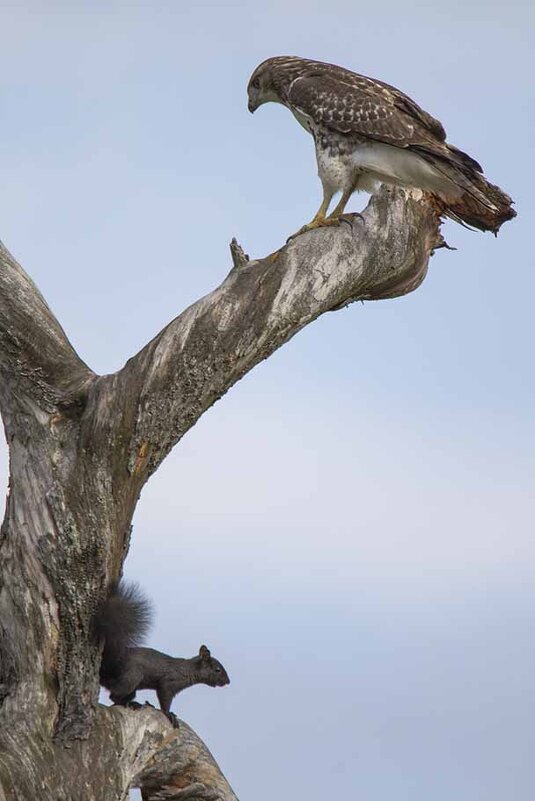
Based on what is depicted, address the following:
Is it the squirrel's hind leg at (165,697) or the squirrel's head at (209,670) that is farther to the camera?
the squirrel's head at (209,670)

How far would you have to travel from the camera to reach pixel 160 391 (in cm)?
662

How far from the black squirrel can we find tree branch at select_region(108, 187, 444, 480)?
753 millimetres

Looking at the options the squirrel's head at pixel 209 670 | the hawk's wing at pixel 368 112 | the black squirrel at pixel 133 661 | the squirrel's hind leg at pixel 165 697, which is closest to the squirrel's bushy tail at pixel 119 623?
the black squirrel at pixel 133 661

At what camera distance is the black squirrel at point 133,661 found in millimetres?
6715

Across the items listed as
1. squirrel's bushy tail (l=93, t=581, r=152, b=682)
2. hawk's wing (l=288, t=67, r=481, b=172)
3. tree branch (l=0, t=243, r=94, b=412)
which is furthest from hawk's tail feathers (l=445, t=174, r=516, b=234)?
squirrel's bushy tail (l=93, t=581, r=152, b=682)

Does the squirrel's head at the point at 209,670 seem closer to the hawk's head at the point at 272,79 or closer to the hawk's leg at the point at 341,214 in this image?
the hawk's leg at the point at 341,214

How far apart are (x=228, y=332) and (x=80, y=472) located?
1.14 meters

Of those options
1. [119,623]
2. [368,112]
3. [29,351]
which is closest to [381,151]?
[368,112]

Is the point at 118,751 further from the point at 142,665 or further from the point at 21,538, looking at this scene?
the point at 21,538

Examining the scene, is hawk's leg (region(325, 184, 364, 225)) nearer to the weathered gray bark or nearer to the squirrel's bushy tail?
the weathered gray bark

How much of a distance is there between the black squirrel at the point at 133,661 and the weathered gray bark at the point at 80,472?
0.10 metres

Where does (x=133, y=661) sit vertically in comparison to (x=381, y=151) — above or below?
below

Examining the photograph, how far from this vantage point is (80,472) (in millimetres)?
6633

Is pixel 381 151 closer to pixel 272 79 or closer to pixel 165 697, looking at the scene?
pixel 272 79
